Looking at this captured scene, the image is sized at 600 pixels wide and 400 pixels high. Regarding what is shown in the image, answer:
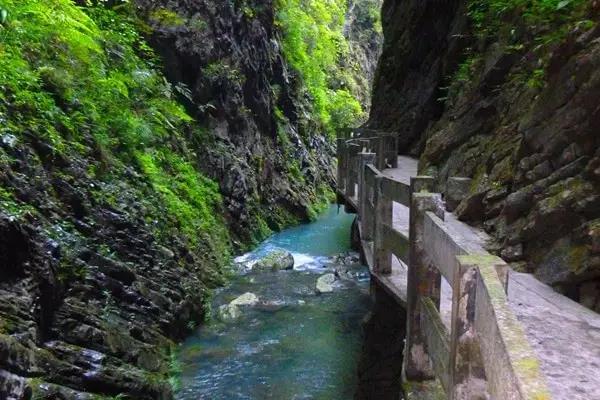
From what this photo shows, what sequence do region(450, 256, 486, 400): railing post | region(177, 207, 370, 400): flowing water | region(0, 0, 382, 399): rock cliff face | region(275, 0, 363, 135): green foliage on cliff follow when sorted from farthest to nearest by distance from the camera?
region(275, 0, 363, 135): green foliage on cliff → region(177, 207, 370, 400): flowing water → region(0, 0, 382, 399): rock cliff face → region(450, 256, 486, 400): railing post

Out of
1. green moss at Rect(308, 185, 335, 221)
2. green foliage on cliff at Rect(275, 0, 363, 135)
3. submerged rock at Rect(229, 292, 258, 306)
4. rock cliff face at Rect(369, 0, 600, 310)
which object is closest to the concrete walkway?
rock cliff face at Rect(369, 0, 600, 310)

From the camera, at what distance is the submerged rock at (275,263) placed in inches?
556

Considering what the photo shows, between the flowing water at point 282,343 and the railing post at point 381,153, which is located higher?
the railing post at point 381,153

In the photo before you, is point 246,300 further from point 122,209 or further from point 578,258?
point 578,258

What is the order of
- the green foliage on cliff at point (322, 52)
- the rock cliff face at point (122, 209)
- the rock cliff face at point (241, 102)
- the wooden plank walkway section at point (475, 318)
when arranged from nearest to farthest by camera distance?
1. the wooden plank walkway section at point (475, 318)
2. the rock cliff face at point (122, 209)
3. the rock cliff face at point (241, 102)
4. the green foliage on cliff at point (322, 52)

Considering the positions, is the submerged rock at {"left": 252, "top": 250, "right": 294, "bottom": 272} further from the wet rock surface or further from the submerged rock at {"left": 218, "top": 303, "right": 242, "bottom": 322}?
the wet rock surface

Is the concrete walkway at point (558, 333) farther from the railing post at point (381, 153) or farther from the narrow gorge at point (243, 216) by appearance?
the railing post at point (381, 153)

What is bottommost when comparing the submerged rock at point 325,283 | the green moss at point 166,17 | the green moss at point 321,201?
the submerged rock at point 325,283

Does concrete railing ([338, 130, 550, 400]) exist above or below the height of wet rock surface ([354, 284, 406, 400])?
above

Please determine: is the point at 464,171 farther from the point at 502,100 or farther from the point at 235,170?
the point at 235,170

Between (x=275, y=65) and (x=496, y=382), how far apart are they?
26.2 metres

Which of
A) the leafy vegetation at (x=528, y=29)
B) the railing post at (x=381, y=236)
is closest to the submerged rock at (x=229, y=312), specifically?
the railing post at (x=381, y=236)

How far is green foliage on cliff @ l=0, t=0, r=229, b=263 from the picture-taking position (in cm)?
844

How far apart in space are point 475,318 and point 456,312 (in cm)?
29
